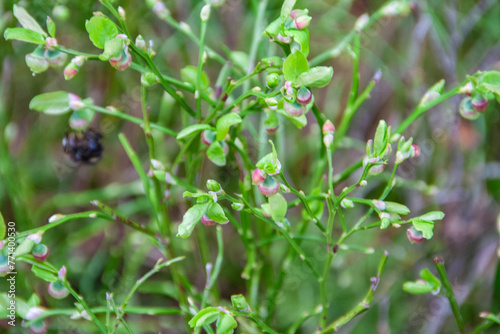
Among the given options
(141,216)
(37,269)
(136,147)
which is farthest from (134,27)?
(37,269)

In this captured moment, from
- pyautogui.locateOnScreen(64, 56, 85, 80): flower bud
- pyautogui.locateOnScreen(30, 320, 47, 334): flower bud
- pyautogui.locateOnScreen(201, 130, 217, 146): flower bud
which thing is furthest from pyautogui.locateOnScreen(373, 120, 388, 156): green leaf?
pyautogui.locateOnScreen(30, 320, 47, 334): flower bud

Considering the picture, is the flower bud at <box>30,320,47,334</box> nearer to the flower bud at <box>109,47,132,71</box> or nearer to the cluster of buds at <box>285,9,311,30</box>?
the flower bud at <box>109,47,132,71</box>

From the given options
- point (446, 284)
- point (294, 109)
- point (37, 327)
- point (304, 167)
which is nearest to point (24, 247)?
point (37, 327)

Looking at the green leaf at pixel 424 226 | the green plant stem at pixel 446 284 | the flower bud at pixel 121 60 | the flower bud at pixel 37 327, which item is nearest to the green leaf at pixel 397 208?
the green leaf at pixel 424 226

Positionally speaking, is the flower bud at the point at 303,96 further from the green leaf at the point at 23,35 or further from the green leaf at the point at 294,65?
the green leaf at the point at 23,35

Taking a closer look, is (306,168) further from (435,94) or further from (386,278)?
(435,94)

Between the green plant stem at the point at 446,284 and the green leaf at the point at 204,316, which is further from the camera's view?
the green plant stem at the point at 446,284

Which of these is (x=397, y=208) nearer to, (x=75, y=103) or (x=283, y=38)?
(x=283, y=38)

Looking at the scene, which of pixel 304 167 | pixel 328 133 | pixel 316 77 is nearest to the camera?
pixel 316 77

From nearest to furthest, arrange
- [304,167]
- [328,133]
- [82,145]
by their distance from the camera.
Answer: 1. [328,133]
2. [82,145]
3. [304,167]
